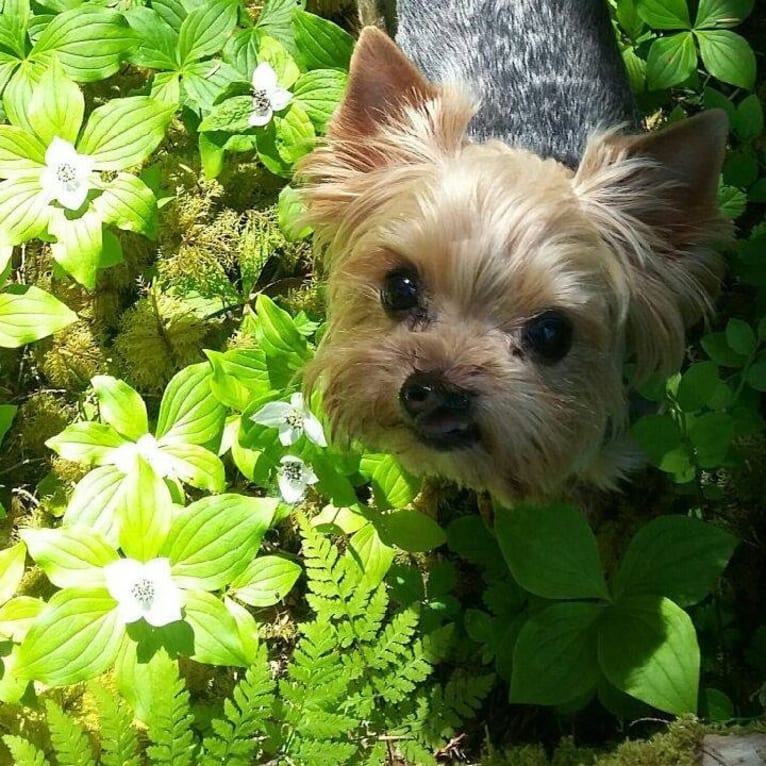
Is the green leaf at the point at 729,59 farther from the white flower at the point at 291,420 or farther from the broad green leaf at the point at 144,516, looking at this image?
the broad green leaf at the point at 144,516

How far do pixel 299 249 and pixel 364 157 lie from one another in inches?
45.9

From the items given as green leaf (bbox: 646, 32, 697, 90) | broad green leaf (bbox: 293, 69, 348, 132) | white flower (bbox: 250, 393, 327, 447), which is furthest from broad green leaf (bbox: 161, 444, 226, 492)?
green leaf (bbox: 646, 32, 697, 90)

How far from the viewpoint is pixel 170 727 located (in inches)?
87.4

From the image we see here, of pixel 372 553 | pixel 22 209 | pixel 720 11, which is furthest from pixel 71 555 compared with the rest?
pixel 720 11

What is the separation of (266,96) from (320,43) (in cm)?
38

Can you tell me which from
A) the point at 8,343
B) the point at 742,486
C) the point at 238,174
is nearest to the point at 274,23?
the point at 238,174

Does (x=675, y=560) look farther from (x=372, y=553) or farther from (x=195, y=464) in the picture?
(x=195, y=464)

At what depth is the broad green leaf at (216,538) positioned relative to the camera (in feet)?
9.34

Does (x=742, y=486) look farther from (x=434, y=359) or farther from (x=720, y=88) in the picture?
(x=720, y=88)

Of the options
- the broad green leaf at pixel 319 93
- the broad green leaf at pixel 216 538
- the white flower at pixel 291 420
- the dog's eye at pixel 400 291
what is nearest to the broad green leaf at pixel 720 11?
the broad green leaf at pixel 319 93

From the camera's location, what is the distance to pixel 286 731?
2.60 metres

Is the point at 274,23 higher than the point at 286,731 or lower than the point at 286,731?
higher

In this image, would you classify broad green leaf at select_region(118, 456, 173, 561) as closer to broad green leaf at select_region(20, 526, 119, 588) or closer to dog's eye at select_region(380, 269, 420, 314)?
broad green leaf at select_region(20, 526, 119, 588)

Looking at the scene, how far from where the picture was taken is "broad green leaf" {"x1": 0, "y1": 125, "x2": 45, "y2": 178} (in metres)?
3.19
